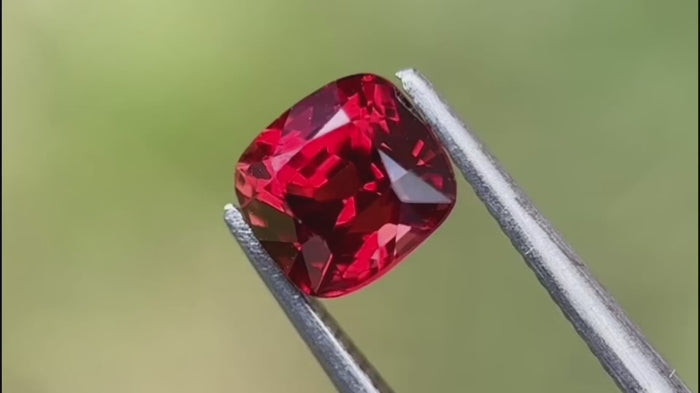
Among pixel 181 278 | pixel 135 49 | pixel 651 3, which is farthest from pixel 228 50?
pixel 651 3

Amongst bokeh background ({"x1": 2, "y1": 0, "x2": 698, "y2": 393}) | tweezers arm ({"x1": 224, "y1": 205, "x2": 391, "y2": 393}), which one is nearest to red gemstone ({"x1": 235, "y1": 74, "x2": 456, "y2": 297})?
tweezers arm ({"x1": 224, "y1": 205, "x2": 391, "y2": 393})

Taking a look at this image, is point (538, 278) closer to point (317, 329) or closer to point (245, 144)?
point (317, 329)

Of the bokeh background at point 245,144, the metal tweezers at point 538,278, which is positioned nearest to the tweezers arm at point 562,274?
the metal tweezers at point 538,278

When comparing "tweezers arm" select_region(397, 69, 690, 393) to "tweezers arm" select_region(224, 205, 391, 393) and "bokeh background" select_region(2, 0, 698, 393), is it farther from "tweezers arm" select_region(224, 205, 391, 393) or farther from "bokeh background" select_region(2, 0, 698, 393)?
"bokeh background" select_region(2, 0, 698, 393)

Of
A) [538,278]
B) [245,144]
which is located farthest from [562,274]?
[245,144]

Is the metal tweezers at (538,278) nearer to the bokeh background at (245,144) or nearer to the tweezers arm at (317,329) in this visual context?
the tweezers arm at (317,329)

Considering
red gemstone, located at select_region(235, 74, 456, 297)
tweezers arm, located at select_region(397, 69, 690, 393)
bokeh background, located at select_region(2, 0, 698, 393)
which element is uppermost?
bokeh background, located at select_region(2, 0, 698, 393)
